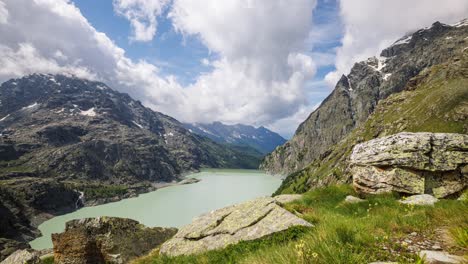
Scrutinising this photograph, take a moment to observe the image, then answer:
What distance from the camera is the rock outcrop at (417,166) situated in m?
21.0

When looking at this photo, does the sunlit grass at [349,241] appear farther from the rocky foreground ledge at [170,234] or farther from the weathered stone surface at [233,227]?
the rocky foreground ledge at [170,234]

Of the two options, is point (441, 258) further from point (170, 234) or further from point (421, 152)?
point (170, 234)

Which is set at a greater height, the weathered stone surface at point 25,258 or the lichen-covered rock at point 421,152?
the lichen-covered rock at point 421,152

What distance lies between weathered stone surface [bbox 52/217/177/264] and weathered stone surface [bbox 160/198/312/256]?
245 inches

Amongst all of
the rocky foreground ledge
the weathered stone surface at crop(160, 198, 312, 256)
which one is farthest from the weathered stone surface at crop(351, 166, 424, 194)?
the weathered stone surface at crop(160, 198, 312, 256)

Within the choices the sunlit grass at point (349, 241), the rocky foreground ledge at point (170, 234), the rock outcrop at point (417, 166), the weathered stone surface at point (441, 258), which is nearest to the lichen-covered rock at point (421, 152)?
the rock outcrop at point (417, 166)

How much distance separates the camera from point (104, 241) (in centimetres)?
2252

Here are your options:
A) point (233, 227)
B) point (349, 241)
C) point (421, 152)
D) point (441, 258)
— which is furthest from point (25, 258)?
point (421, 152)

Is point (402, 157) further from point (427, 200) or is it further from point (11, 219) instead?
point (11, 219)

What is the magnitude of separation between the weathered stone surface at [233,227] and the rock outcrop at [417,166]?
33.1ft

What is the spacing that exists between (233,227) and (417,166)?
48.0ft

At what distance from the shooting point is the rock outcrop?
2098cm

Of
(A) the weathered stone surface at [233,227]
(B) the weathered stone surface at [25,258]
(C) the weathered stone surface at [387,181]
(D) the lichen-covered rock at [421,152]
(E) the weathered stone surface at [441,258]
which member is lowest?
(B) the weathered stone surface at [25,258]

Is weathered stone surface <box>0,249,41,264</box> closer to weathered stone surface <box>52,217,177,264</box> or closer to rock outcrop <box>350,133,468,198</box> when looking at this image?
weathered stone surface <box>52,217,177,264</box>
